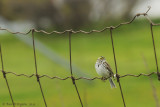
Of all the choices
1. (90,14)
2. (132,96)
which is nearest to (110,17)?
(90,14)

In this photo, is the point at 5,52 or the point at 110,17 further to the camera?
the point at 110,17

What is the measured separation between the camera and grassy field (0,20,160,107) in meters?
11.4

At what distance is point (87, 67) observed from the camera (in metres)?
18.1

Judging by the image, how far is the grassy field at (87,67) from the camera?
11.4 metres

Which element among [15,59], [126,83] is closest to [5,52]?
[15,59]

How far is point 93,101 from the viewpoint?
11.4 metres

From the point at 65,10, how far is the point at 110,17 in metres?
1.86

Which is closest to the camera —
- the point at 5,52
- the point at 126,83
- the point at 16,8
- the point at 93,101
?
the point at 93,101

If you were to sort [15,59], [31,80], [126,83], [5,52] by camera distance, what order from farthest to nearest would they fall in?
[5,52] → [15,59] → [31,80] → [126,83]

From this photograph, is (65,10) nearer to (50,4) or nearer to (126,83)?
(50,4)

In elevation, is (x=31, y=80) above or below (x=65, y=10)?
below

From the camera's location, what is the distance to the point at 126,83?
14.3 m

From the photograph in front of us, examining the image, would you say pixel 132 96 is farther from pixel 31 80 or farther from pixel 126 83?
pixel 31 80

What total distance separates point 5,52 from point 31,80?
273 inches
